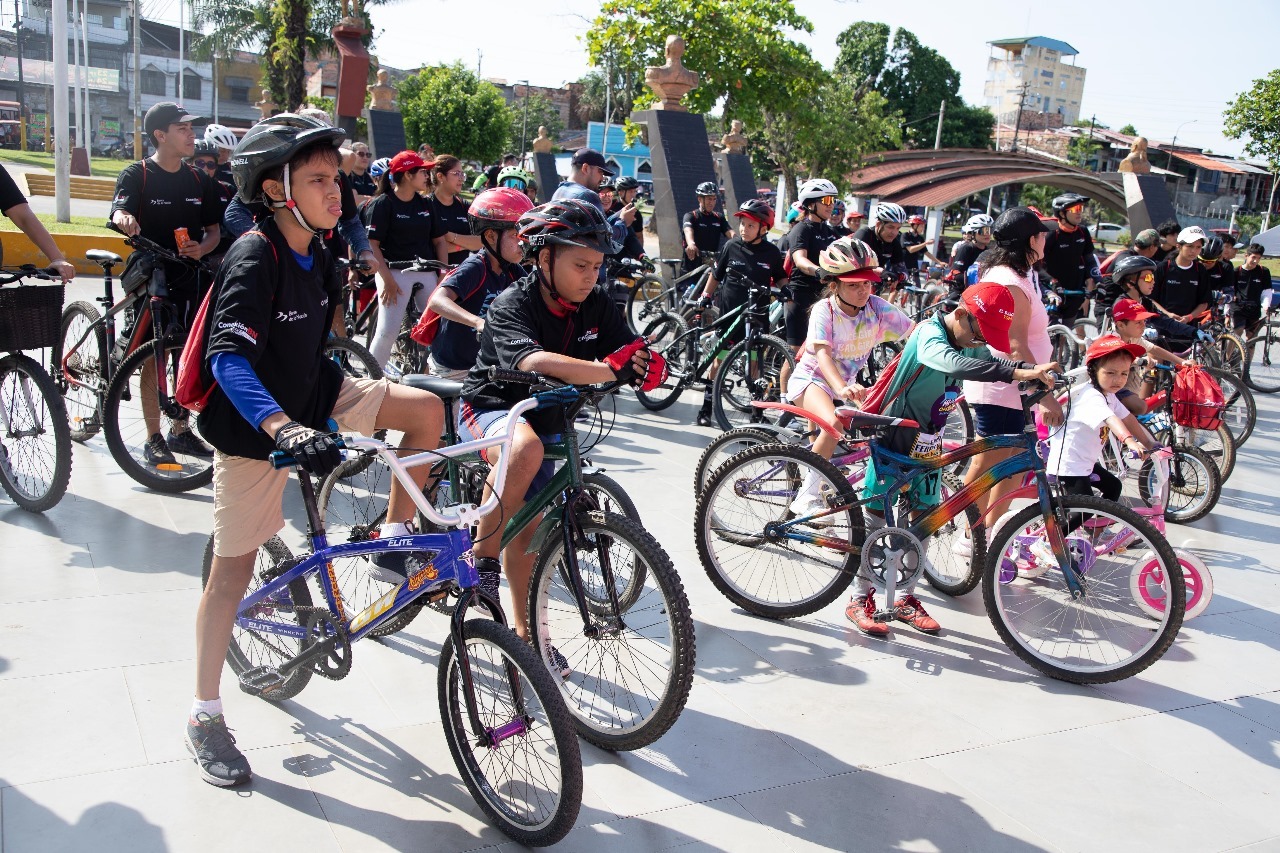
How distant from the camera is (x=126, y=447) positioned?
5.89m

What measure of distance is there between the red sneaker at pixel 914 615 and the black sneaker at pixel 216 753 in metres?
2.88

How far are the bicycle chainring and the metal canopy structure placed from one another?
3060cm

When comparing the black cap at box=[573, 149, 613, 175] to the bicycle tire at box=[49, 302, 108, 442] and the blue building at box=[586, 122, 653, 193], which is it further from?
the blue building at box=[586, 122, 653, 193]

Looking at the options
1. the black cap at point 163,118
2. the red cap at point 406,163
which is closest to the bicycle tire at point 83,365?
the black cap at point 163,118

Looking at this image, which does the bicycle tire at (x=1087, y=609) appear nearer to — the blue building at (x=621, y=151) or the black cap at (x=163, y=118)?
the black cap at (x=163, y=118)

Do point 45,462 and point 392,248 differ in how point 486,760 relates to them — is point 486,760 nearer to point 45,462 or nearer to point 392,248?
point 45,462

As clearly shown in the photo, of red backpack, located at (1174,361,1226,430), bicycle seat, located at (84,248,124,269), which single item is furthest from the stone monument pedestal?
bicycle seat, located at (84,248,124,269)

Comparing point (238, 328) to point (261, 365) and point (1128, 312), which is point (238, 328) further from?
point (1128, 312)

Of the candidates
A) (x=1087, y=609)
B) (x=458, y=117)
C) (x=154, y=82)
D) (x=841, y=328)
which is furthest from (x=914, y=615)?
(x=154, y=82)

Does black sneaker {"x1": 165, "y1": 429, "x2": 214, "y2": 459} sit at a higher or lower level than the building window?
lower

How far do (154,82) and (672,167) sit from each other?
64397 mm

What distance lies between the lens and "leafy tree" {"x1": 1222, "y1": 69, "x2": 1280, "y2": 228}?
34344 millimetres

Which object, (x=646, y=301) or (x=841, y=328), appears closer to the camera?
(x=841, y=328)

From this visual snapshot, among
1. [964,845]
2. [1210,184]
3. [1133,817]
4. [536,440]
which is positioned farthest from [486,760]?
[1210,184]
